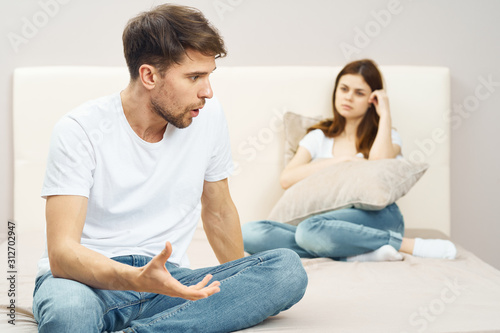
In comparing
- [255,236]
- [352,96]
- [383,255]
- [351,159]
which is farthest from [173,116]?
[352,96]

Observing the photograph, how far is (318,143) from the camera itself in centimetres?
222

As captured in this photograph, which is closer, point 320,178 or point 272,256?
point 272,256

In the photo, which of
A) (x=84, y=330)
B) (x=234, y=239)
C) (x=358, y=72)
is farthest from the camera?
(x=358, y=72)

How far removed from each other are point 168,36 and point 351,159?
1.10m

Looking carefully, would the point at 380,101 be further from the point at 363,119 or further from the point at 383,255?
the point at 383,255

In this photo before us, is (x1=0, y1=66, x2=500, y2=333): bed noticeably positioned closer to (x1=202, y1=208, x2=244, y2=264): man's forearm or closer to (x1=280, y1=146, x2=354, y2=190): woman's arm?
(x1=280, y1=146, x2=354, y2=190): woman's arm

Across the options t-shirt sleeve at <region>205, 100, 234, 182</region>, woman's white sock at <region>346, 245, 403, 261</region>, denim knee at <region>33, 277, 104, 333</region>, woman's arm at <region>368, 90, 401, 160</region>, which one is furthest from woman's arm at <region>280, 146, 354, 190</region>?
denim knee at <region>33, 277, 104, 333</region>

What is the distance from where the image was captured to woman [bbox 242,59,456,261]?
5.87ft

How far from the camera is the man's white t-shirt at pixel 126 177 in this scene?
1123mm

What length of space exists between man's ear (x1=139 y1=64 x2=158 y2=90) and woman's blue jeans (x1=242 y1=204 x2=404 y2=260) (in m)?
0.81

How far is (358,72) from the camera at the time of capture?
87.3 inches

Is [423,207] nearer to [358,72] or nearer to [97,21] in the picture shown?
[358,72]

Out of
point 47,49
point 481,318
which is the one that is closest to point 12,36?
point 47,49

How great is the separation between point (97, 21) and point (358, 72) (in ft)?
3.71
